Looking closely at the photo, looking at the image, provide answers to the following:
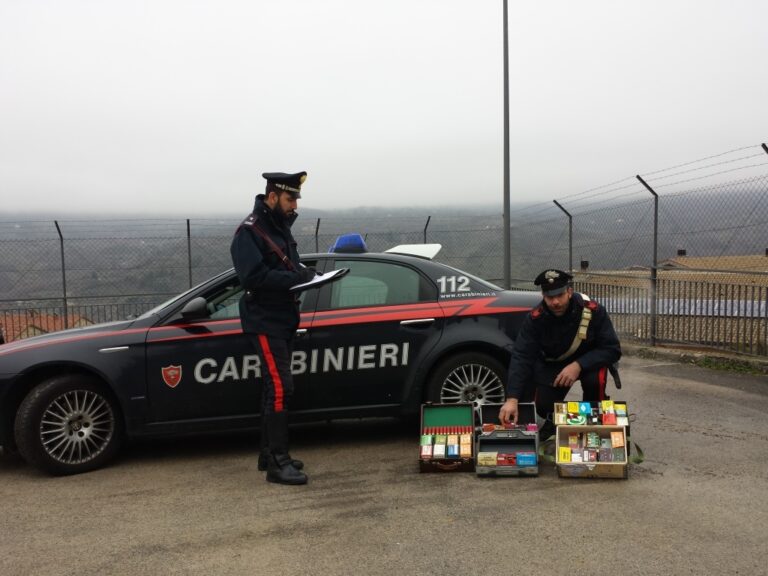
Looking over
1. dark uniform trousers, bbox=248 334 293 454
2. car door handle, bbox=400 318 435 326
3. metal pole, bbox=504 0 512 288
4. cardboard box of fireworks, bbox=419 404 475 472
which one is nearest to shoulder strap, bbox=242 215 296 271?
dark uniform trousers, bbox=248 334 293 454

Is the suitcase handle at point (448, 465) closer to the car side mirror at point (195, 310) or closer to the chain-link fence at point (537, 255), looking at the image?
the car side mirror at point (195, 310)

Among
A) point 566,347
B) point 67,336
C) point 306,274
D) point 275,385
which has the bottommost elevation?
point 275,385

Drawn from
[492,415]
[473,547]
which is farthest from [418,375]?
[473,547]

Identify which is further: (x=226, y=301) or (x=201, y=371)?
(x=226, y=301)

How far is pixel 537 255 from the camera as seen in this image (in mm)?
12984

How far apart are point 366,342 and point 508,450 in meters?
1.30

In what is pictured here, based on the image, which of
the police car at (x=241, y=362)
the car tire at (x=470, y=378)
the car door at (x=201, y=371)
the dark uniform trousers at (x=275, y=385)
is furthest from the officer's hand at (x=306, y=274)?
the car tire at (x=470, y=378)

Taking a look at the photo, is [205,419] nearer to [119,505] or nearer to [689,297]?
[119,505]

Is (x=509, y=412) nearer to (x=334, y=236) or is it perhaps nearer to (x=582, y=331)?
(x=582, y=331)

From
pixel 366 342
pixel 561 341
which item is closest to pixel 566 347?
pixel 561 341

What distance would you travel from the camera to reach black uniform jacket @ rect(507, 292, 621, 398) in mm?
4828

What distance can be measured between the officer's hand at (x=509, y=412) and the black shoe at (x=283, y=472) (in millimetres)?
1347

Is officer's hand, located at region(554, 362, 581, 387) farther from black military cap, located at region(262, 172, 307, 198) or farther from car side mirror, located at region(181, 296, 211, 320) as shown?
car side mirror, located at region(181, 296, 211, 320)

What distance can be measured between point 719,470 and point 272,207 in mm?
3324
